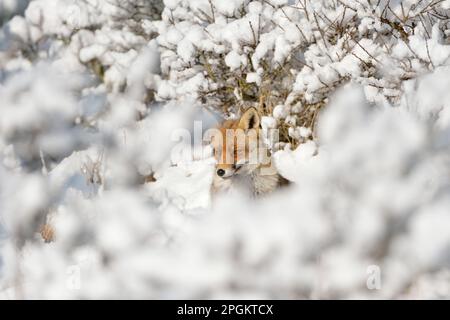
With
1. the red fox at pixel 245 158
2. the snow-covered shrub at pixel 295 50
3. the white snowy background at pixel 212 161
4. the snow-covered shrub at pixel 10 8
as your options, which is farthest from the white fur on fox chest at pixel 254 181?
the snow-covered shrub at pixel 10 8

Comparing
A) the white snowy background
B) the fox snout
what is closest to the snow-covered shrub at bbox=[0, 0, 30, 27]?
the white snowy background

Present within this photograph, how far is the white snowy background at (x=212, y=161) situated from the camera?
1.91 metres

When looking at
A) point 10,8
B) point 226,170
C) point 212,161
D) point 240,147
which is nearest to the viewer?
point 226,170

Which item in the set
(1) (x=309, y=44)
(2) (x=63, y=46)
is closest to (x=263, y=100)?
(1) (x=309, y=44)

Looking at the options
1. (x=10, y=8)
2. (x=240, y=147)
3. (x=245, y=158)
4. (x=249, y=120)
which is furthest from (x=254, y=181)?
(x=10, y=8)

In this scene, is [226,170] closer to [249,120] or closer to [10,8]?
[249,120]

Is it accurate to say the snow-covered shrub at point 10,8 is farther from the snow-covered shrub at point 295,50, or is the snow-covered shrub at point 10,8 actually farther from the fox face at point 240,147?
the fox face at point 240,147

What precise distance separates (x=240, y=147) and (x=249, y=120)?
11.6 inches

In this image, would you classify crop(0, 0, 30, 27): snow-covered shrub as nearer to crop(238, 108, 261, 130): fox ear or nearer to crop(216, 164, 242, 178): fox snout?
crop(238, 108, 261, 130): fox ear

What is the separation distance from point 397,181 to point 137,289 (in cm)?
117

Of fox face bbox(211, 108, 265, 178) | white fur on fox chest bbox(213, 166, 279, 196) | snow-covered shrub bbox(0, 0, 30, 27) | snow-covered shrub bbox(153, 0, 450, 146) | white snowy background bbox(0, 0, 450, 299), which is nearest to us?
white snowy background bbox(0, 0, 450, 299)

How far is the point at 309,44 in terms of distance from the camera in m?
5.00

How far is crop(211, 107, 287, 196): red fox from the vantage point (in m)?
4.93

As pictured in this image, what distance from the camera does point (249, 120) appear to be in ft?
16.7
